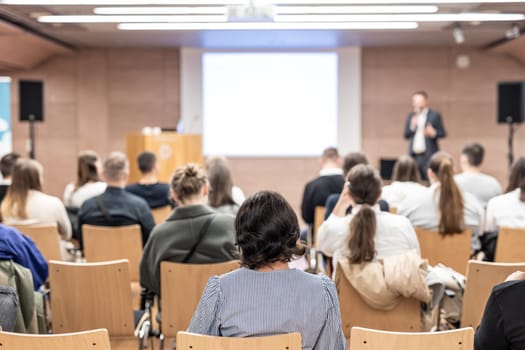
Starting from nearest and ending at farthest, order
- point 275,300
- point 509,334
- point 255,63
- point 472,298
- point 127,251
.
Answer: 1. point 509,334
2. point 275,300
3. point 472,298
4. point 127,251
5. point 255,63

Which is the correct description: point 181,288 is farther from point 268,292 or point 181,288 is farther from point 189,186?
point 268,292

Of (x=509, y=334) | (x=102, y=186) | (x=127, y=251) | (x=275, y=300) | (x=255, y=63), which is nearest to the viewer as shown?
(x=509, y=334)

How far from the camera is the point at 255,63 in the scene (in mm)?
11453

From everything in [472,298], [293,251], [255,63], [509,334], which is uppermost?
[255,63]

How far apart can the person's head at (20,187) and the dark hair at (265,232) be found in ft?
10.6

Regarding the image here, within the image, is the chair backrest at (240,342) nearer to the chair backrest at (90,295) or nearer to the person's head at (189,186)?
the chair backrest at (90,295)

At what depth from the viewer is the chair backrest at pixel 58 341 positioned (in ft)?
8.00

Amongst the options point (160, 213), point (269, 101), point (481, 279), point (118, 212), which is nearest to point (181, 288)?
point (481, 279)

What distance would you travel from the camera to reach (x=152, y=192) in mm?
6184

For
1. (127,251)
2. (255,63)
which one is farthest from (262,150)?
(127,251)

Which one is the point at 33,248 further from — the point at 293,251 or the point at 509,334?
the point at 509,334

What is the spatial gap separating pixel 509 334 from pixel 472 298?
1.60 meters

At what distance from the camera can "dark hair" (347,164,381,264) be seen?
12.4ft

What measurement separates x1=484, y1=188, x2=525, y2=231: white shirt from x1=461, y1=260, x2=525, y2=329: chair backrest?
1566 millimetres
